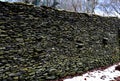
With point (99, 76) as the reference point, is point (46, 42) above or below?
above

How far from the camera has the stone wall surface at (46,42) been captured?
609 centimetres

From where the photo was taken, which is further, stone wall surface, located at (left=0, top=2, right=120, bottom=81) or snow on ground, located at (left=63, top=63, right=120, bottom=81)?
snow on ground, located at (left=63, top=63, right=120, bottom=81)

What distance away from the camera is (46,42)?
23.5ft

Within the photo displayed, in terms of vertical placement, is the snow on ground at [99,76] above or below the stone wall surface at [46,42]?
below

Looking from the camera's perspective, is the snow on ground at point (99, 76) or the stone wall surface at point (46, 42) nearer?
the stone wall surface at point (46, 42)

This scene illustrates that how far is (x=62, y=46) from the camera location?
7789 millimetres

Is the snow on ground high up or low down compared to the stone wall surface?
down

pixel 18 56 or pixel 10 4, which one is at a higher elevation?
pixel 10 4

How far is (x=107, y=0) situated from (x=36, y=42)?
2357 centimetres

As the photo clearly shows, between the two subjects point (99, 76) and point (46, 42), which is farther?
point (99, 76)

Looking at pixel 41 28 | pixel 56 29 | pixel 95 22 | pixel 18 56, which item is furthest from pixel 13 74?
pixel 95 22

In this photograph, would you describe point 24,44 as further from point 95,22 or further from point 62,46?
point 95,22

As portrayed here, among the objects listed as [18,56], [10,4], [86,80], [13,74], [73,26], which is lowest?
[86,80]

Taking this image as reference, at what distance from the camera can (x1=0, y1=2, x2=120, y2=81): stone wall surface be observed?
6.09m
